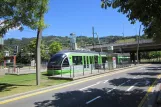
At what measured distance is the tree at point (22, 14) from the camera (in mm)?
15621

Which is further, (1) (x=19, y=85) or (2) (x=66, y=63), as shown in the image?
(2) (x=66, y=63)

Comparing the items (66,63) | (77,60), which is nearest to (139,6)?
(66,63)

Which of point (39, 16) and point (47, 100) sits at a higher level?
point (39, 16)

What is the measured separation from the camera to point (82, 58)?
3550 cm

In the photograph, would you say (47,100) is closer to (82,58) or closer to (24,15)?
(24,15)

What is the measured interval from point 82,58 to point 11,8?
20401 mm

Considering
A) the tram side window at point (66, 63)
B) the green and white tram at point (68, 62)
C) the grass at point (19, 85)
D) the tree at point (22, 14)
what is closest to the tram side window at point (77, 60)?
the green and white tram at point (68, 62)

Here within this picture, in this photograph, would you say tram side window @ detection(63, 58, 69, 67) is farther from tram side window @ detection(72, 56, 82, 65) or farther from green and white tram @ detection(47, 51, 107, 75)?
tram side window @ detection(72, 56, 82, 65)

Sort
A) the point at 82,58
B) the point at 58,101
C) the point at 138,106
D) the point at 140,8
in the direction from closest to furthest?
the point at 140,8, the point at 138,106, the point at 58,101, the point at 82,58

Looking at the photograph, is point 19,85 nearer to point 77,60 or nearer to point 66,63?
point 66,63

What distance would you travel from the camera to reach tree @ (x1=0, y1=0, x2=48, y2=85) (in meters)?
15.6

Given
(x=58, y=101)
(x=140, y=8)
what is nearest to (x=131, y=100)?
(x=58, y=101)

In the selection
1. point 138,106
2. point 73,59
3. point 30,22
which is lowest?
point 138,106

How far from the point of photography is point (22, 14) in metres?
16.5
